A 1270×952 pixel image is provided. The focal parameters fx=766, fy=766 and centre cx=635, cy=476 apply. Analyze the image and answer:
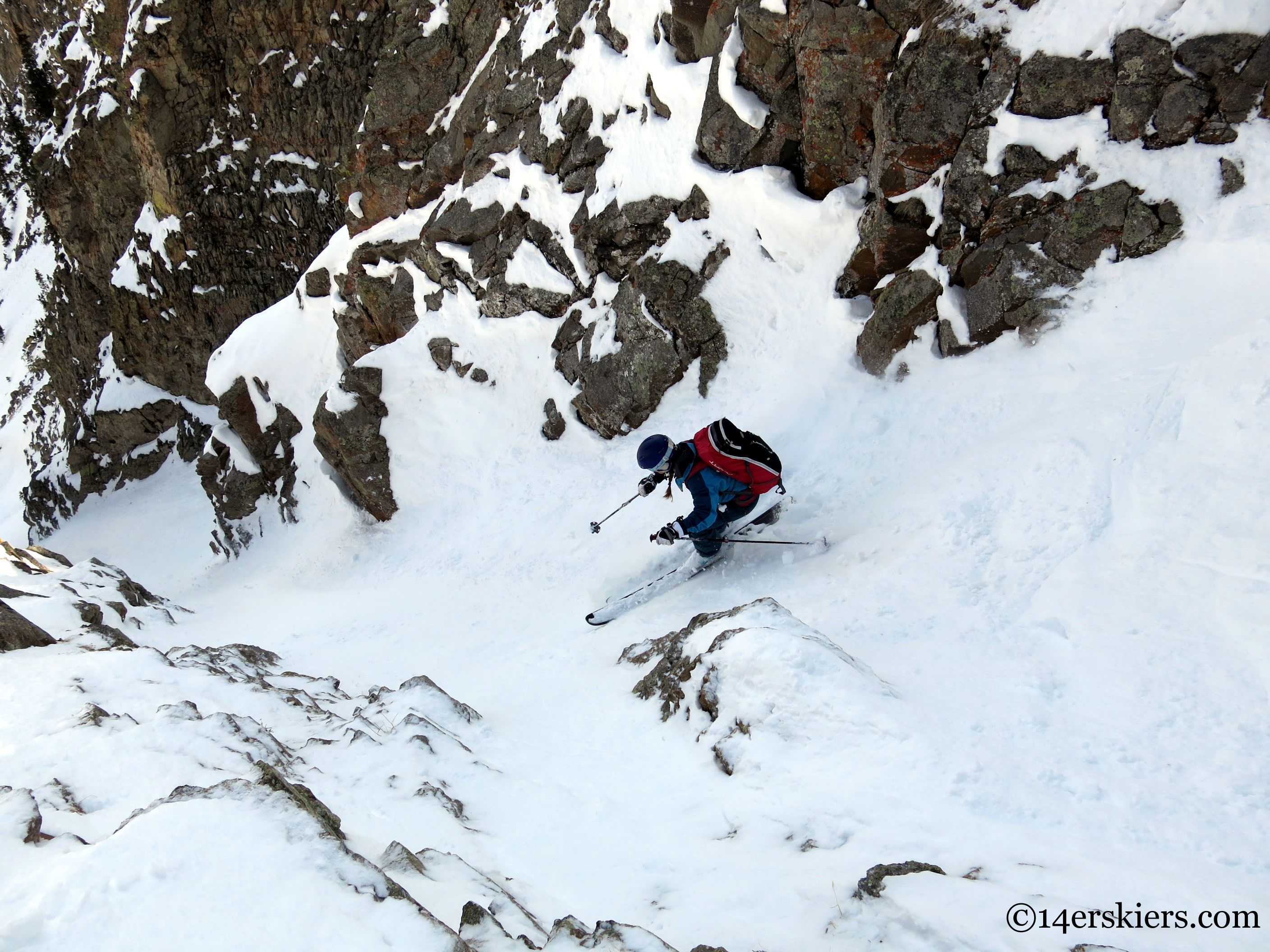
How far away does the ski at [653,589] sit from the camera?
9734mm

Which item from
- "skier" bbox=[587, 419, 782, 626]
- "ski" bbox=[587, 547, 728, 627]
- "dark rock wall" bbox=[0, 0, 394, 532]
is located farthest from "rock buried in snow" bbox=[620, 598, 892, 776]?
"dark rock wall" bbox=[0, 0, 394, 532]

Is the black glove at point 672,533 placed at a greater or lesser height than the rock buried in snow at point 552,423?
lesser

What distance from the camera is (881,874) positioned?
3.60 m

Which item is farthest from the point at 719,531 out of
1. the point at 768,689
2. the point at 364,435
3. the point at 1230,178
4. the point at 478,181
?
the point at 478,181

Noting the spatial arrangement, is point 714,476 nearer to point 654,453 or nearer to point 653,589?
point 654,453

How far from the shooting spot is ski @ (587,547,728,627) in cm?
973

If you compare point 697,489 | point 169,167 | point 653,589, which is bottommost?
point 653,589

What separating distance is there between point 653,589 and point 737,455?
2.14m

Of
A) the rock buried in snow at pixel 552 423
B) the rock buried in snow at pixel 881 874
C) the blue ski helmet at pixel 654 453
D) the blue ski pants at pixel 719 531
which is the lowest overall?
the rock buried in snow at pixel 881 874

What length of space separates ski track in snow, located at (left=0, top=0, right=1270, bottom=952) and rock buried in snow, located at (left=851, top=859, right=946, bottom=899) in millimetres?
66

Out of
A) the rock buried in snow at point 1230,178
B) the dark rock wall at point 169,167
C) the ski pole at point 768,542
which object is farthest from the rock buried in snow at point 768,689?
the dark rock wall at point 169,167

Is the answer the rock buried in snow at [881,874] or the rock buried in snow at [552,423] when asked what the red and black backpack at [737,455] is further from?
the rock buried in snow at [881,874]

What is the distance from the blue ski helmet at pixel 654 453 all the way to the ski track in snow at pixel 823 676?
1.65 meters

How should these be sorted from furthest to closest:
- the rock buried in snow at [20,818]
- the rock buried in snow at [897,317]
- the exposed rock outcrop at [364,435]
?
1. the exposed rock outcrop at [364,435]
2. the rock buried in snow at [897,317]
3. the rock buried in snow at [20,818]
